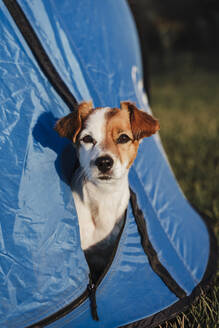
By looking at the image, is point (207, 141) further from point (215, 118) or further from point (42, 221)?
point (42, 221)

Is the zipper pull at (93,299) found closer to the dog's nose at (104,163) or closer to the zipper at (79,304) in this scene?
the zipper at (79,304)

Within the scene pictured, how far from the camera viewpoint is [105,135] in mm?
2342

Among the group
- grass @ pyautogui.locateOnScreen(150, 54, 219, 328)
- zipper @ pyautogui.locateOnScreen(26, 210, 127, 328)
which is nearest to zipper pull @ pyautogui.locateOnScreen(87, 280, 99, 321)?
zipper @ pyautogui.locateOnScreen(26, 210, 127, 328)

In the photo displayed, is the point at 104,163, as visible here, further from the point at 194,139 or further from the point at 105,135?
the point at 194,139

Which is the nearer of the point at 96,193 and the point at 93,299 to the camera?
the point at 93,299

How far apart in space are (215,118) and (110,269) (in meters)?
5.63

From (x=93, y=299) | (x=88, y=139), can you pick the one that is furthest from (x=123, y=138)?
(x=93, y=299)

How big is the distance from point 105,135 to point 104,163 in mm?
215

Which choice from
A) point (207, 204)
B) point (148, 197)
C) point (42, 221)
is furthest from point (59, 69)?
point (207, 204)

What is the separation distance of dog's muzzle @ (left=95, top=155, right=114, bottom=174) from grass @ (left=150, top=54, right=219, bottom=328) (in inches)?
42.7

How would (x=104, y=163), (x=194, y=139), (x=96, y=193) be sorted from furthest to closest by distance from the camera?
1. (x=194, y=139)
2. (x=96, y=193)
3. (x=104, y=163)

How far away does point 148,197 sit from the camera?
2.83 meters

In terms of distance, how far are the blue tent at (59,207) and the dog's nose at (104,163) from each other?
270 mm

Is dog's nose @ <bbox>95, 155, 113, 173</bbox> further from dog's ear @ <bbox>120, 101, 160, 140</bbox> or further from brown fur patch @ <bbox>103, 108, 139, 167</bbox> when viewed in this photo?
dog's ear @ <bbox>120, 101, 160, 140</bbox>
